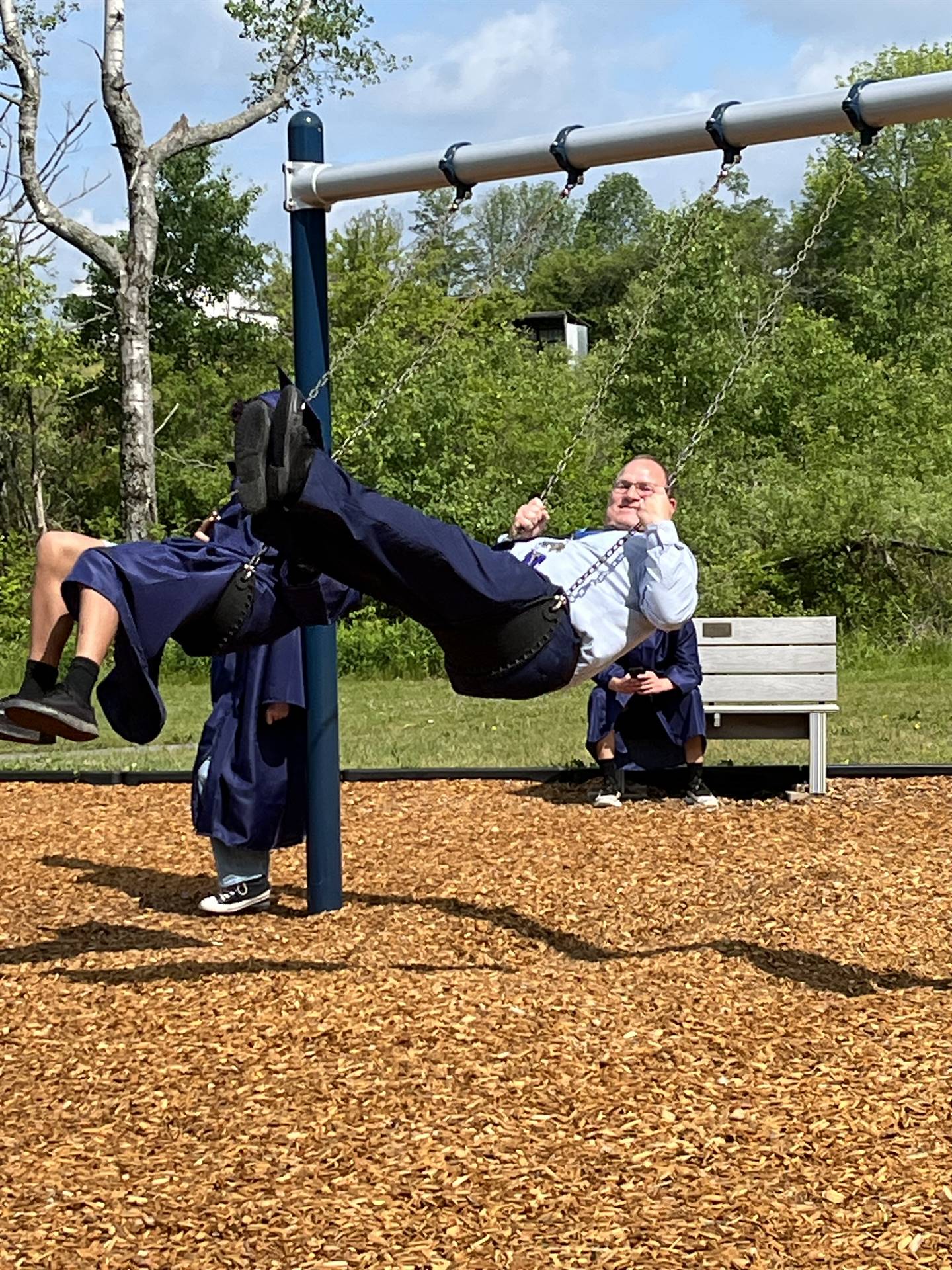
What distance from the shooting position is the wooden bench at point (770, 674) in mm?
7938

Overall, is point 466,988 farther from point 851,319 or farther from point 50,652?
point 851,319

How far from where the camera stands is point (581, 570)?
15.0ft

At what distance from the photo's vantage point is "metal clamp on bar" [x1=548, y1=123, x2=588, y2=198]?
15.8ft

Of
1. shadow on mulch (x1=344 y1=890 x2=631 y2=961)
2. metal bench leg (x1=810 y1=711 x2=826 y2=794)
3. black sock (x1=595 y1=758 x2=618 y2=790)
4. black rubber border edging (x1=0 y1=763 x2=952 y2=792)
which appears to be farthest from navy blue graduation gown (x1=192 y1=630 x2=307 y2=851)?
metal bench leg (x1=810 y1=711 x2=826 y2=794)

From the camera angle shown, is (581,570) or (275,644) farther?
(275,644)

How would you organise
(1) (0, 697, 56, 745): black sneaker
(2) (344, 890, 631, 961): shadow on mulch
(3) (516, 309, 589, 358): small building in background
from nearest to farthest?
1. (1) (0, 697, 56, 745): black sneaker
2. (2) (344, 890, 631, 961): shadow on mulch
3. (3) (516, 309, 589, 358): small building in background

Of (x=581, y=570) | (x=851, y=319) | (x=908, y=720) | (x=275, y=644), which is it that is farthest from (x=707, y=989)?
(x=851, y=319)

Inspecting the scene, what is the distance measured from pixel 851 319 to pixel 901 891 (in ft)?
87.8

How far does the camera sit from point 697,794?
25.1 feet

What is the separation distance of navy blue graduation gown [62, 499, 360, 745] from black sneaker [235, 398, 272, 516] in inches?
18.4

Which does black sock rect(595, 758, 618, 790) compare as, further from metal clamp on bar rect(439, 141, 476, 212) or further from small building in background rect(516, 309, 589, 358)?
small building in background rect(516, 309, 589, 358)

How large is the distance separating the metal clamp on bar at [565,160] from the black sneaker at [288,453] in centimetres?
138

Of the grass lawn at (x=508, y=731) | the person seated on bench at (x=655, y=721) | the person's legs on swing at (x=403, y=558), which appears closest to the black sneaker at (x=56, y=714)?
the person's legs on swing at (x=403, y=558)

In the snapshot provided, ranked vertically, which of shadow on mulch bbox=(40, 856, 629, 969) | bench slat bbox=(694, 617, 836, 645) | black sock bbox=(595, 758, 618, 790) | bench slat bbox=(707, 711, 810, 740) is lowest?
shadow on mulch bbox=(40, 856, 629, 969)
